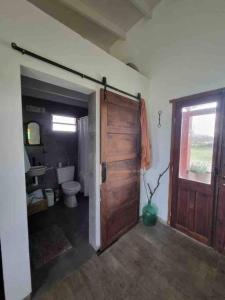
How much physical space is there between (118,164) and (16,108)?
1.33 m

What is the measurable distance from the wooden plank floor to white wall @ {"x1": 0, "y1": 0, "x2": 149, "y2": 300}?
462 millimetres

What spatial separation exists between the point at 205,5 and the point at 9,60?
234 cm

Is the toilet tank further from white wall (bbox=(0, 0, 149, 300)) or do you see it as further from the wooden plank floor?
white wall (bbox=(0, 0, 149, 300))

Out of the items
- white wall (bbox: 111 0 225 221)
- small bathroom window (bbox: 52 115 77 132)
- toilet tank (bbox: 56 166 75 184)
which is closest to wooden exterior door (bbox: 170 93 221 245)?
white wall (bbox: 111 0 225 221)

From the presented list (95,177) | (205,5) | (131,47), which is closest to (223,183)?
(95,177)

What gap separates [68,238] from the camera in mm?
2053

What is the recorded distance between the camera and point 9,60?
1.08 meters

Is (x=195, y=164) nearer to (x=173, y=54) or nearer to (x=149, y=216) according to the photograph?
(x=149, y=216)

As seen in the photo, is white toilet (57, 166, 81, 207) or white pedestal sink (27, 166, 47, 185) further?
white toilet (57, 166, 81, 207)

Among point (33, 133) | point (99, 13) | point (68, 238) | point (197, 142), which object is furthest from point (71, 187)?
point (99, 13)

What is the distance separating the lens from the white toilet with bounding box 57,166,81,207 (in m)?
2.86

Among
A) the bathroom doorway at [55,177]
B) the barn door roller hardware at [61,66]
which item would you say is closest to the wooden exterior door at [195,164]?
the barn door roller hardware at [61,66]

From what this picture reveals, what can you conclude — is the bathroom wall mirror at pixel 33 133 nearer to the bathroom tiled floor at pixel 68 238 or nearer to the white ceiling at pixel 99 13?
the bathroom tiled floor at pixel 68 238

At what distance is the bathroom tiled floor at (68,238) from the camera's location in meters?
1.47
